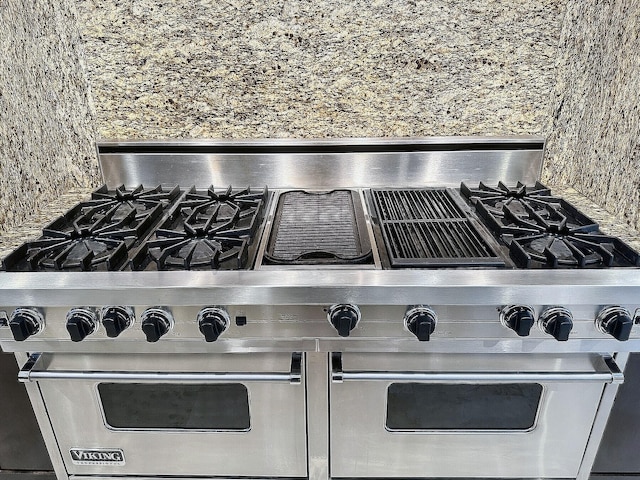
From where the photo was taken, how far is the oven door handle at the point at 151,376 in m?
0.95

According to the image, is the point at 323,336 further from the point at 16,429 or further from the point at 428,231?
the point at 16,429

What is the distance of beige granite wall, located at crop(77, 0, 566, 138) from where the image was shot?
1.27 meters

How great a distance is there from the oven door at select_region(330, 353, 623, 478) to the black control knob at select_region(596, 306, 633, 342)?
0.12 m

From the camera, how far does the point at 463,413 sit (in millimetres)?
1033

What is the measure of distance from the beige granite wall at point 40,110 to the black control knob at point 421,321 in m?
1.03

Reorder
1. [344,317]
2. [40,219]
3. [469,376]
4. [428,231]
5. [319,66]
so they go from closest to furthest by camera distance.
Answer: [344,317], [469,376], [428,231], [40,219], [319,66]

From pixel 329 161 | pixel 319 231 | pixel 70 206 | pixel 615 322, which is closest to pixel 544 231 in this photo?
pixel 615 322

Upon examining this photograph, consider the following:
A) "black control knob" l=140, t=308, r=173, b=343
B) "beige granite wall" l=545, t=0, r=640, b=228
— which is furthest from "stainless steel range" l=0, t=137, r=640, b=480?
"beige granite wall" l=545, t=0, r=640, b=228

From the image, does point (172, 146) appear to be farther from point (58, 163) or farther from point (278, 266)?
point (278, 266)

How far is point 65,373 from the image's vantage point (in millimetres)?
967

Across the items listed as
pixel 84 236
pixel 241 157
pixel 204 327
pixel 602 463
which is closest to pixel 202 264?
pixel 204 327

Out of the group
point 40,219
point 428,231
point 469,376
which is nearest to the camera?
point 469,376

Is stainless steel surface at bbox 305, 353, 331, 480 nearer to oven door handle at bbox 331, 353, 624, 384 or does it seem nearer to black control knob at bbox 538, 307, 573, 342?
oven door handle at bbox 331, 353, 624, 384

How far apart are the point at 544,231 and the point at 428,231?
27cm
